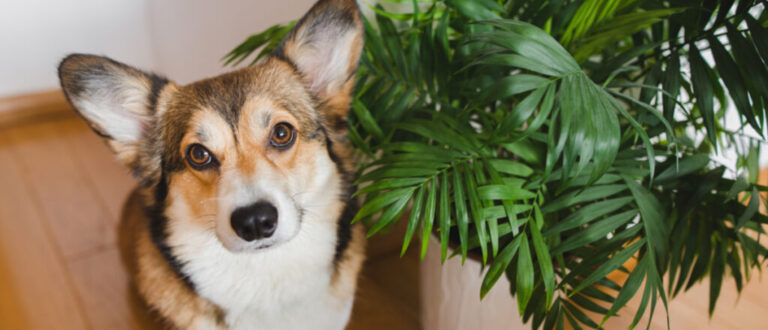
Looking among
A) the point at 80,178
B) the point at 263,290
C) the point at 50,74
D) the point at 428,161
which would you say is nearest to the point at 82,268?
the point at 80,178

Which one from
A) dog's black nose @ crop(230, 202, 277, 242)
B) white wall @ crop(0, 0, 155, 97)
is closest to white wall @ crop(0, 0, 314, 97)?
white wall @ crop(0, 0, 155, 97)

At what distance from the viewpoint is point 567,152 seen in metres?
0.88

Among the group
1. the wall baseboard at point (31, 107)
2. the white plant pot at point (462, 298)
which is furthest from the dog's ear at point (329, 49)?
→ the wall baseboard at point (31, 107)

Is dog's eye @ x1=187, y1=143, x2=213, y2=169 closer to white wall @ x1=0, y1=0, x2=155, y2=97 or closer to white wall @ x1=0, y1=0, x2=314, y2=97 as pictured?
white wall @ x1=0, y1=0, x2=314, y2=97

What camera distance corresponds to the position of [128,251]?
1671mm

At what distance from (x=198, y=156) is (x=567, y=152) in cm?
74

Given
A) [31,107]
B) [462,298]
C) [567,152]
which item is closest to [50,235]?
[31,107]

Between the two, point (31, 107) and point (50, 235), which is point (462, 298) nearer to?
point (50, 235)

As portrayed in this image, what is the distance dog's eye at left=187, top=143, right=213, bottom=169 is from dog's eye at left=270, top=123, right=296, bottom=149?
14 cm

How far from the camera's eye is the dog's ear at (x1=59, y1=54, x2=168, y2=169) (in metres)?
1.09

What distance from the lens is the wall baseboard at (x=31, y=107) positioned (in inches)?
96.0

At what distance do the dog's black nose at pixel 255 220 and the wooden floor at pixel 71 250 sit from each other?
82 centimetres

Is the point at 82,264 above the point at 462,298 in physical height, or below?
below

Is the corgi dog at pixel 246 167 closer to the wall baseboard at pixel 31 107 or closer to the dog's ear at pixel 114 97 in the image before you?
the dog's ear at pixel 114 97
